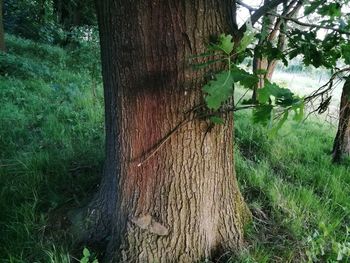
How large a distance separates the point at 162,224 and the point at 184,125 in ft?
1.91

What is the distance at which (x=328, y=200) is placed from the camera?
2645 millimetres

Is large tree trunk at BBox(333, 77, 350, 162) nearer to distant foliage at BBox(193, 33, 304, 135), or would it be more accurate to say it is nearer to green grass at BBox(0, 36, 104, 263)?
green grass at BBox(0, 36, 104, 263)

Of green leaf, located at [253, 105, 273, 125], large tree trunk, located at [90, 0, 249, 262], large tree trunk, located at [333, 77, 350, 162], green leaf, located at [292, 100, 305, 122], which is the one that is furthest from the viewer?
large tree trunk, located at [333, 77, 350, 162]

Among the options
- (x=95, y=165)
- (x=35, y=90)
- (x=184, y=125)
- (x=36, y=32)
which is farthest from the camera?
(x=36, y=32)

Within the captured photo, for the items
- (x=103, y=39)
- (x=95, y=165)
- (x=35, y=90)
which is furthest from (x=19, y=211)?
(x=35, y=90)

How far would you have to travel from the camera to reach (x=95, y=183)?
2.57 metres

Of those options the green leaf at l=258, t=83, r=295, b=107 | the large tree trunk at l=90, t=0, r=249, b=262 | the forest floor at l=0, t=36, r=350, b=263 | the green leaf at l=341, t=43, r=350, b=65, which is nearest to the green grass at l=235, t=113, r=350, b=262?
the forest floor at l=0, t=36, r=350, b=263

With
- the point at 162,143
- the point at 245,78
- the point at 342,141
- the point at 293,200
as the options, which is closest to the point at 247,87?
the point at 245,78

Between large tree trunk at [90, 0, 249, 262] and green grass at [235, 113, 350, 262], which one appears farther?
green grass at [235, 113, 350, 262]

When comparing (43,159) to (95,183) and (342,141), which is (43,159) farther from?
(342,141)

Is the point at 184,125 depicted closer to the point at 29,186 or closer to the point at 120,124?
the point at 120,124

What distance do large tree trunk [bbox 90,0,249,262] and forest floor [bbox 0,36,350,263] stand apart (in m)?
0.30

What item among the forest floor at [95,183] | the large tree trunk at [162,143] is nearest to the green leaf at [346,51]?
the forest floor at [95,183]

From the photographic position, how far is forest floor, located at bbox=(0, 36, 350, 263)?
209cm
